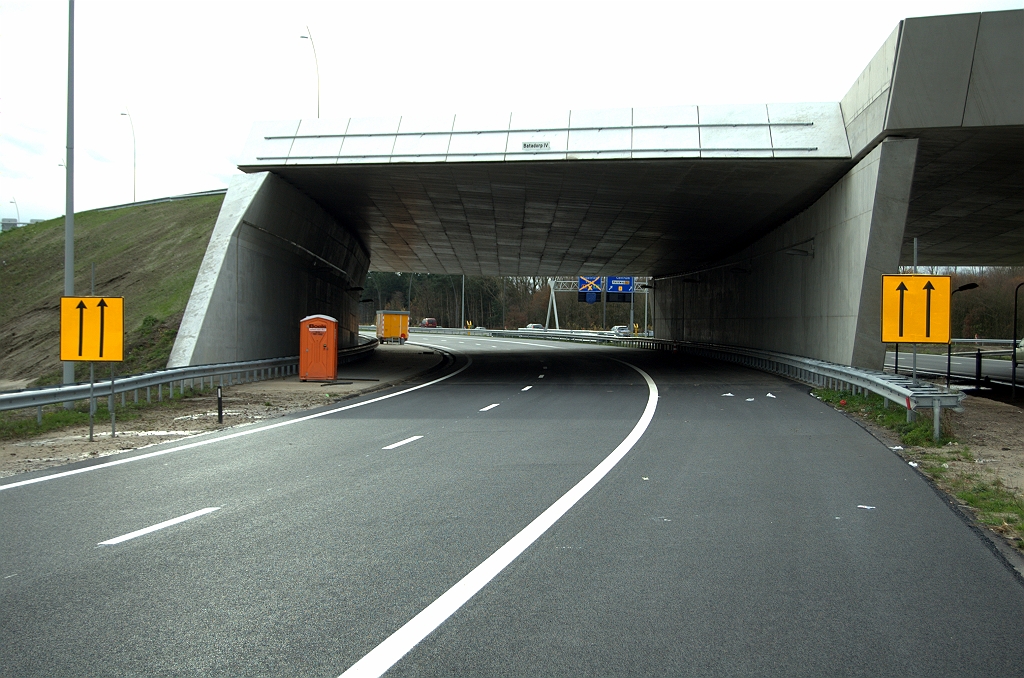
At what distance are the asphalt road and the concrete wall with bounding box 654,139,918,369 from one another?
9.47 m

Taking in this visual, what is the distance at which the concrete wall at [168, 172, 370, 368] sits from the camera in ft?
73.7

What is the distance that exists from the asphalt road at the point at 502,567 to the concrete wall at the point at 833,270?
9474 mm

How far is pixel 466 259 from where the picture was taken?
51719 millimetres

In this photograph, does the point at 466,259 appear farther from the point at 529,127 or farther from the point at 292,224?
the point at 529,127

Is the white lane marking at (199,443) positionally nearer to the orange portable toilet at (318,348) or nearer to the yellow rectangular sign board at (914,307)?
the orange portable toilet at (318,348)

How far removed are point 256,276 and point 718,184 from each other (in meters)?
14.2

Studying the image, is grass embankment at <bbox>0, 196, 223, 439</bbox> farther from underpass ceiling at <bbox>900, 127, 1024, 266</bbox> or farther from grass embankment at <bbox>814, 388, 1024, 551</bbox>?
underpass ceiling at <bbox>900, 127, 1024, 266</bbox>

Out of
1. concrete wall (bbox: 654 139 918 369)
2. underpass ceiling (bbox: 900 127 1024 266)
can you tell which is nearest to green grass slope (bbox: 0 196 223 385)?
concrete wall (bbox: 654 139 918 369)

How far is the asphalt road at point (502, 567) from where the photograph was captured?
4.46 m

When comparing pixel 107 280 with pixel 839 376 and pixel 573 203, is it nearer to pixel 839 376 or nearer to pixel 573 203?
pixel 573 203

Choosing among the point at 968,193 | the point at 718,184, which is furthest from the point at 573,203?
the point at 968,193

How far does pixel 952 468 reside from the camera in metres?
10.6

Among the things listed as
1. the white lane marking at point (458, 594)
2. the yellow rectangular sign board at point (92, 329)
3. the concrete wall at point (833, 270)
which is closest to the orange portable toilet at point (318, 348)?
the yellow rectangular sign board at point (92, 329)

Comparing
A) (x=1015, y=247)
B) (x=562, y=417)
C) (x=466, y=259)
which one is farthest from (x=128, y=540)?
(x=466, y=259)
